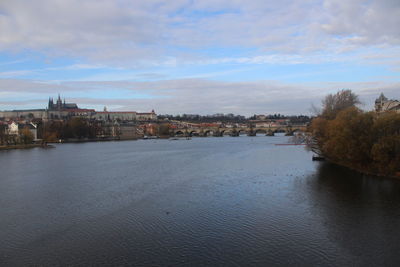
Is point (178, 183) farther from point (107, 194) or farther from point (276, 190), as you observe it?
point (276, 190)

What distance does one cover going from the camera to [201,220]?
10.8m

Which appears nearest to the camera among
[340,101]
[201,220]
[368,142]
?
[201,220]

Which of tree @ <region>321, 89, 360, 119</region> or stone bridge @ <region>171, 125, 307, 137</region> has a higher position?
tree @ <region>321, 89, 360, 119</region>

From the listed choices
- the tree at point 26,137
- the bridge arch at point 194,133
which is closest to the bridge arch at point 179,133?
the bridge arch at point 194,133

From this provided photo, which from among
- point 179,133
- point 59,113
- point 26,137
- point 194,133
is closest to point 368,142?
point 26,137

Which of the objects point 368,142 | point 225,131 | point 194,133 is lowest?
point 194,133

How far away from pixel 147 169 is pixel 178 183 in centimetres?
570

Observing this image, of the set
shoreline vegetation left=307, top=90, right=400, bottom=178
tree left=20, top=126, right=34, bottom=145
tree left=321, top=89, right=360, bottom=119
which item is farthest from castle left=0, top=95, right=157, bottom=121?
shoreline vegetation left=307, top=90, right=400, bottom=178

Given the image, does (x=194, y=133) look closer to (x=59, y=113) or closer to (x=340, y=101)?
(x=59, y=113)

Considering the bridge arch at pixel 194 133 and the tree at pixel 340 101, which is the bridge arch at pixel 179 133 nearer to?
the bridge arch at pixel 194 133

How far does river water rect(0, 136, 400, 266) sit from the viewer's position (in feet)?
26.9

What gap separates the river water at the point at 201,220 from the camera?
820cm

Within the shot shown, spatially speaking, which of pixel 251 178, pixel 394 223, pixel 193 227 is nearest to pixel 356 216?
pixel 394 223

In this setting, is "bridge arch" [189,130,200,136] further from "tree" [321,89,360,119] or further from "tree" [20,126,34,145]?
"tree" [321,89,360,119]
